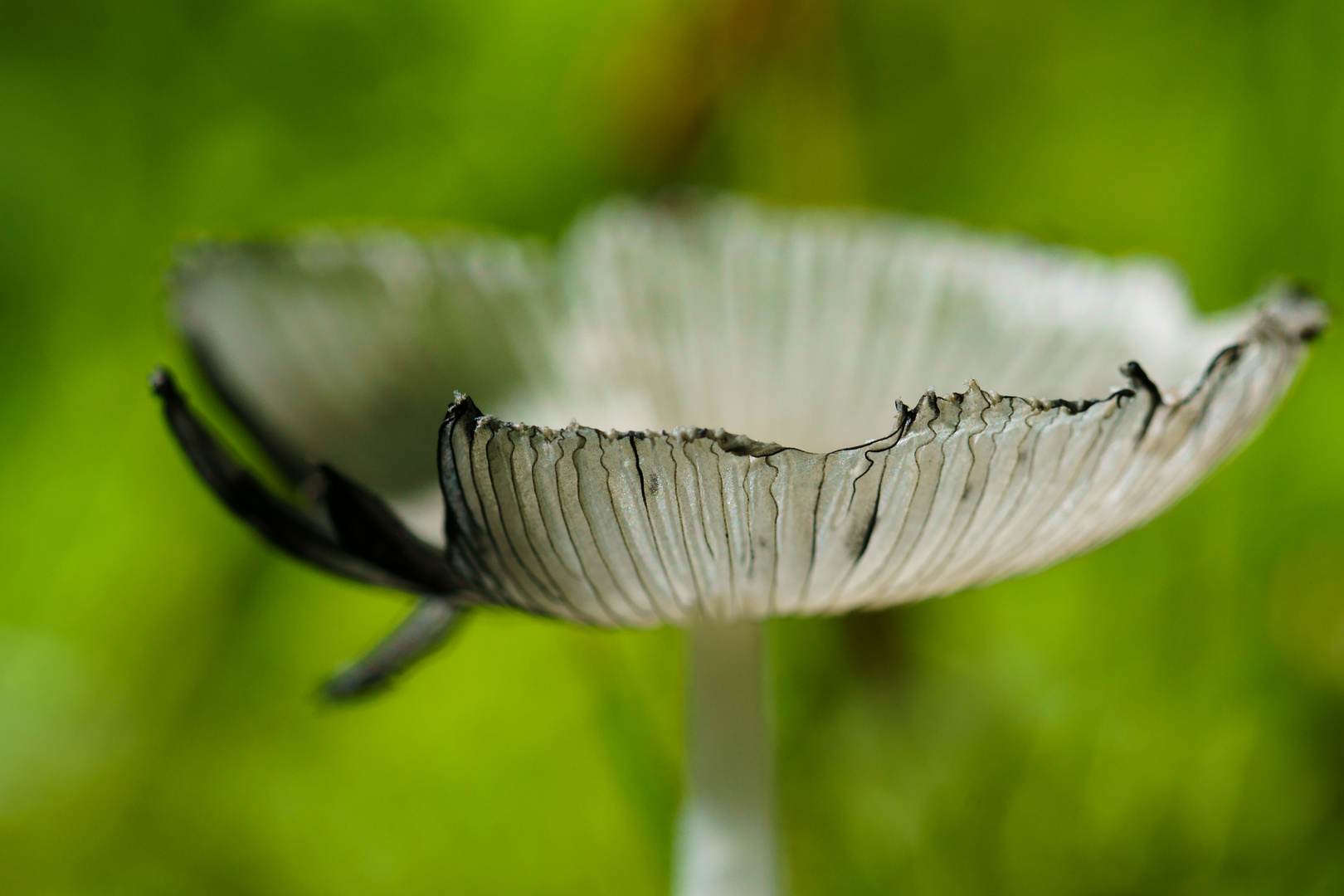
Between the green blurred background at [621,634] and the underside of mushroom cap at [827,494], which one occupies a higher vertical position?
the green blurred background at [621,634]

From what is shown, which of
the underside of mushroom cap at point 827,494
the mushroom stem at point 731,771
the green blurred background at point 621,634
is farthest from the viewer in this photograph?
the green blurred background at point 621,634

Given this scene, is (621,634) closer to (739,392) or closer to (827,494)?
(739,392)

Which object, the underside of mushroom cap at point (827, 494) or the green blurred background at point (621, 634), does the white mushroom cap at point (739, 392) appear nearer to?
the underside of mushroom cap at point (827, 494)

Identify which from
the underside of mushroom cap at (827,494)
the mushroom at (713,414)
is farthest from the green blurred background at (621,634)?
the underside of mushroom cap at (827,494)

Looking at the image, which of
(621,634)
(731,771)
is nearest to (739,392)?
(731,771)

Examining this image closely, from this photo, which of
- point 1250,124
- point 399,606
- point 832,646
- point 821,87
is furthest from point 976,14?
point 399,606

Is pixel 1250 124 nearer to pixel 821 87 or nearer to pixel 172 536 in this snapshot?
pixel 821 87

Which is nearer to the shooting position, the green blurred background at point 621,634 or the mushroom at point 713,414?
the mushroom at point 713,414
